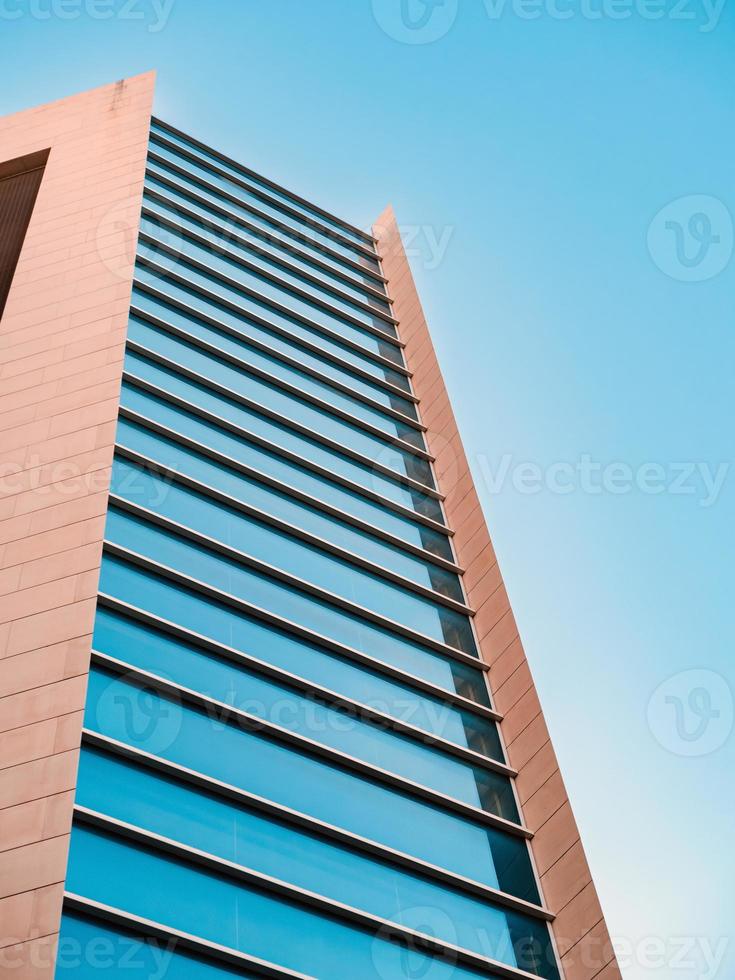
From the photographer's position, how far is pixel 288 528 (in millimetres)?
19422

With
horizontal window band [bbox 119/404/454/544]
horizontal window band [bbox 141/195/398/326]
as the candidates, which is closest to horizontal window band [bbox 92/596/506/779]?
horizontal window band [bbox 119/404/454/544]

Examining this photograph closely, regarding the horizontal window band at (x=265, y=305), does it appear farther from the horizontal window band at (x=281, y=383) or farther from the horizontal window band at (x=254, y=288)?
the horizontal window band at (x=281, y=383)

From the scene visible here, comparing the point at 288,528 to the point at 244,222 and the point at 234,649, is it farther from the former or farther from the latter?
the point at 244,222

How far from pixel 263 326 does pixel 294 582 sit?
9.05 meters

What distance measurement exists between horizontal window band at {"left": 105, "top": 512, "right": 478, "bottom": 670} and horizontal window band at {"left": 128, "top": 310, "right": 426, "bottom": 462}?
4818mm

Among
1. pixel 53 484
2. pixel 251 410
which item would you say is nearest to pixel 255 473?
pixel 251 410

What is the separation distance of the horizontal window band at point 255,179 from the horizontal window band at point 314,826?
21986mm

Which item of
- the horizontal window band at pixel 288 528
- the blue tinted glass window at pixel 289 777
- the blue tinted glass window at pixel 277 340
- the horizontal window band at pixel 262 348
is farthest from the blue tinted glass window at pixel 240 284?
the blue tinted glass window at pixel 289 777

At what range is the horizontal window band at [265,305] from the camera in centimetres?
2391

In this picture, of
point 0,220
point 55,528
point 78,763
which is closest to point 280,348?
point 0,220

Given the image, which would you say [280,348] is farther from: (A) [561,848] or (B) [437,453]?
(A) [561,848]

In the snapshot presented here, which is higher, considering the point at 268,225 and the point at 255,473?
the point at 268,225

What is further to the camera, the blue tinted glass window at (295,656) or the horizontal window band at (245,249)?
the horizontal window band at (245,249)

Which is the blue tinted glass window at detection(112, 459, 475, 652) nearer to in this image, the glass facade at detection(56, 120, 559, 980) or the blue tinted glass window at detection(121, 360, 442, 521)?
the glass facade at detection(56, 120, 559, 980)
